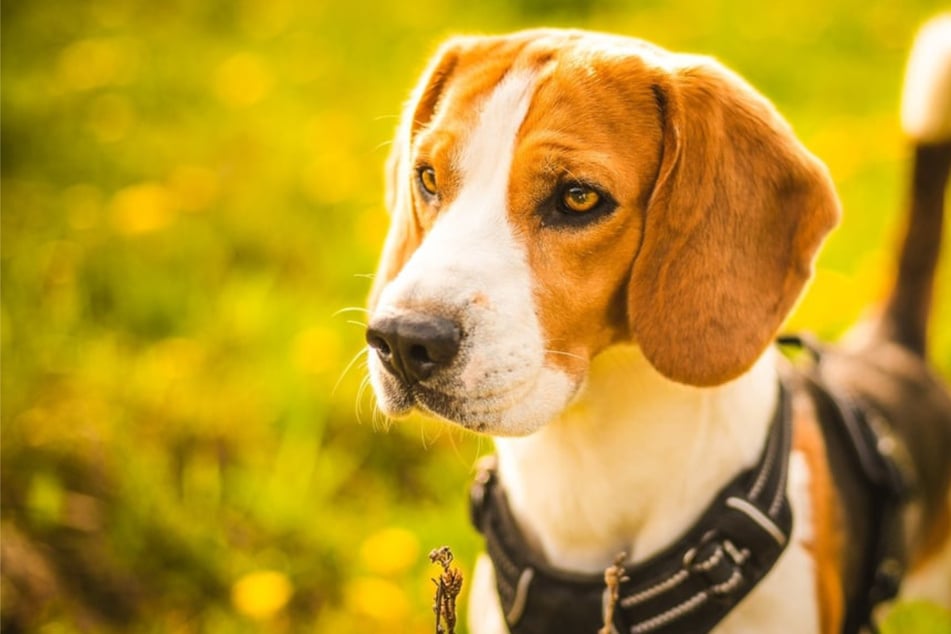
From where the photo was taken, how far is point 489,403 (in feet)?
6.40

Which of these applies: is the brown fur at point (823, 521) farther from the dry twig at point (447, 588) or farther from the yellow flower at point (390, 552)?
the yellow flower at point (390, 552)

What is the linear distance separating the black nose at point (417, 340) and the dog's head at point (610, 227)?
0.02 m

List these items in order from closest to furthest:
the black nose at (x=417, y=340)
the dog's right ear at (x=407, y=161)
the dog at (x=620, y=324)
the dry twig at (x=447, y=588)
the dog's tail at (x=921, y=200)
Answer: the dry twig at (x=447, y=588), the black nose at (x=417, y=340), the dog at (x=620, y=324), the dog's right ear at (x=407, y=161), the dog's tail at (x=921, y=200)

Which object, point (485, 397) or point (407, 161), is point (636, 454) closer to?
point (485, 397)

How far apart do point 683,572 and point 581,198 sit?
825 millimetres

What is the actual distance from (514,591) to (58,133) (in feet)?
15.3

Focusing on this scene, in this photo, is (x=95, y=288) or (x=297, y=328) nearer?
(x=297, y=328)

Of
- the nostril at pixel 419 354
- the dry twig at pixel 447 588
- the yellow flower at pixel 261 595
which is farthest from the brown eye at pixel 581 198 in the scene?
the yellow flower at pixel 261 595

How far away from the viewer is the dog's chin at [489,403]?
1.95 metres

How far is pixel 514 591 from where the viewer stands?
223 centimetres

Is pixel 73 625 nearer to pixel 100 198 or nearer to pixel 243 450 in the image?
pixel 243 450

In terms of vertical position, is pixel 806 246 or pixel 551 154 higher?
pixel 551 154

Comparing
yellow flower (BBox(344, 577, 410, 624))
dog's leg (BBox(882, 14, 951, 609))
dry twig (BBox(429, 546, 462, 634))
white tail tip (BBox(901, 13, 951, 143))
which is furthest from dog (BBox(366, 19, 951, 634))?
white tail tip (BBox(901, 13, 951, 143))

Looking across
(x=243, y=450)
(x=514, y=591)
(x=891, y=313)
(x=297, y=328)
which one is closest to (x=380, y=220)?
(x=297, y=328)
